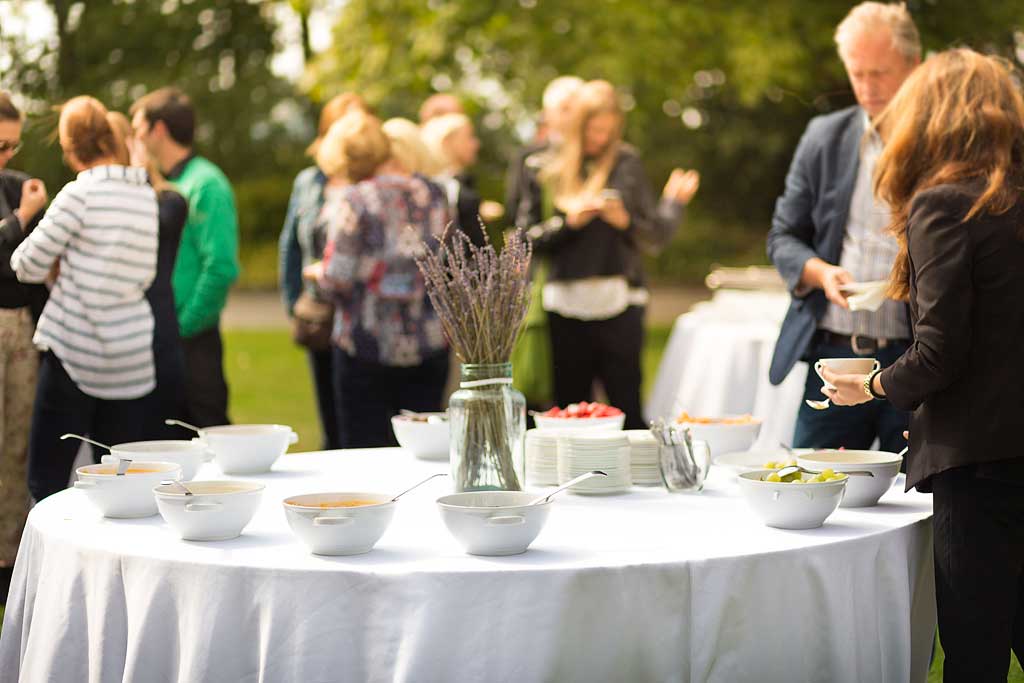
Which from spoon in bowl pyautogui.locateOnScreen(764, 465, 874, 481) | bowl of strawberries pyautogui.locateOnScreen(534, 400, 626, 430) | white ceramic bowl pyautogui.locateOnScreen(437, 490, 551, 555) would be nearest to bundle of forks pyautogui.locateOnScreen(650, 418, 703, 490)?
spoon in bowl pyautogui.locateOnScreen(764, 465, 874, 481)

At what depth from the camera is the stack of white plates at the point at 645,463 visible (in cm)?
261

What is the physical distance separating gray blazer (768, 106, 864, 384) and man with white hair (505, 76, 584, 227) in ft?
5.90

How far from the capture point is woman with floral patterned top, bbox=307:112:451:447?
14.6 ft

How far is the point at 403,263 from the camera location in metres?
4.52

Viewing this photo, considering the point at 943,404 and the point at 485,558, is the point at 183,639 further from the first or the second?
the point at 943,404

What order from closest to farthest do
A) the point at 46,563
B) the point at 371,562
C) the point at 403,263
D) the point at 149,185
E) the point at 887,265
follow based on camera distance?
the point at 371,562 → the point at 46,563 → the point at 887,265 → the point at 149,185 → the point at 403,263

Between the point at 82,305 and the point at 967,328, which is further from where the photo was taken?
the point at 82,305

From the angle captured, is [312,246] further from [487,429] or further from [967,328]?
[967,328]

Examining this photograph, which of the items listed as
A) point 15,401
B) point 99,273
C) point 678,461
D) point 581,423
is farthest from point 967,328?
point 15,401

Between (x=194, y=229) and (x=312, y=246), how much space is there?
0.56 m

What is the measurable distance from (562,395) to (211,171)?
1589 millimetres

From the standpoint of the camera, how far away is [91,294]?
3496mm

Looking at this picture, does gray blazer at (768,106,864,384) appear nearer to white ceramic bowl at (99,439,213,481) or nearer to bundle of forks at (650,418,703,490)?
bundle of forks at (650,418,703,490)

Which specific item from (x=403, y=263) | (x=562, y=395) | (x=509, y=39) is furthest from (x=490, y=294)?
(x=509, y=39)
